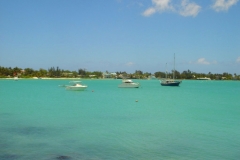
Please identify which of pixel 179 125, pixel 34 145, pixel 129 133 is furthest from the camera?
pixel 179 125

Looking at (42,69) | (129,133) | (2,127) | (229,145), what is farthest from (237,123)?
(42,69)

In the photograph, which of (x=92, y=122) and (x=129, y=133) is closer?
(x=129, y=133)

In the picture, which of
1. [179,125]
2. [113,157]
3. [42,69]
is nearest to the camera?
[113,157]

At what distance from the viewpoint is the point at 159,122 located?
19.3 metres

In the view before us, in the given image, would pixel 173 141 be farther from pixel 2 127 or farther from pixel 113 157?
pixel 2 127

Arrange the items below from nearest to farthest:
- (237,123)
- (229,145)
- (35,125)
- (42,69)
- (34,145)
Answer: (34,145)
(229,145)
(35,125)
(237,123)
(42,69)

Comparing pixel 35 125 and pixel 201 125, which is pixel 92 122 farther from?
pixel 201 125

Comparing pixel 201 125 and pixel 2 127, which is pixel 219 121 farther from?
pixel 2 127

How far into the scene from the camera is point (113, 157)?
10.9 meters

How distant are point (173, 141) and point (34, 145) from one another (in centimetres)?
635

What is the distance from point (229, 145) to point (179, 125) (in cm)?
529

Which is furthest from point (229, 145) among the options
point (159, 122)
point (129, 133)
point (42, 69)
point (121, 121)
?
point (42, 69)

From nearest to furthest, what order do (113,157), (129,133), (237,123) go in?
(113,157) < (129,133) < (237,123)

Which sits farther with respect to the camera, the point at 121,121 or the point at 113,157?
the point at 121,121
